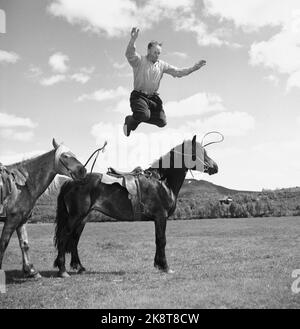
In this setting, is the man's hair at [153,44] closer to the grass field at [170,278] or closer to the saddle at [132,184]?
the saddle at [132,184]

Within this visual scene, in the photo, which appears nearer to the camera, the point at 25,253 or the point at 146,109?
the point at 146,109

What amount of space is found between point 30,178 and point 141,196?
2676 millimetres

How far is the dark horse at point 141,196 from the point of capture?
966cm

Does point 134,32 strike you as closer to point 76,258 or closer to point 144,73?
point 144,73

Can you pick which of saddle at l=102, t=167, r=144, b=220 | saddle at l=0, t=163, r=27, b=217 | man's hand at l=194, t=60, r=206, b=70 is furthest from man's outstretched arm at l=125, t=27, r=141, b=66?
saddle at l=0, t=163, r=27, b=217

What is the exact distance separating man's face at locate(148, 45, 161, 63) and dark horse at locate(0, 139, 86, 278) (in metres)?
2.47

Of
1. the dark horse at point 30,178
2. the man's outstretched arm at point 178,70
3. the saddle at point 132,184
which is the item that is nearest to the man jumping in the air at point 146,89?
the man's outstretched arm at point 178,70

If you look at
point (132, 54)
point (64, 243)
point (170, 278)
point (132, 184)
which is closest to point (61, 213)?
point (64, 243)

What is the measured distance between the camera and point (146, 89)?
838cm

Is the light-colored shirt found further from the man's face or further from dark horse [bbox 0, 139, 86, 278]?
dark horse [bbox 0, 139, 86, 278]

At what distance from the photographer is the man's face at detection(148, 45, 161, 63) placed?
834cm

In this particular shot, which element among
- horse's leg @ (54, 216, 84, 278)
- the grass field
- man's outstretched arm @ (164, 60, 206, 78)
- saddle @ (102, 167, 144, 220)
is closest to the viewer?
the grass field

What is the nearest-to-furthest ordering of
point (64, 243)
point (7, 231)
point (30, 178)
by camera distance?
point (7, 231) < point (30, 178) < point (64, 243)
